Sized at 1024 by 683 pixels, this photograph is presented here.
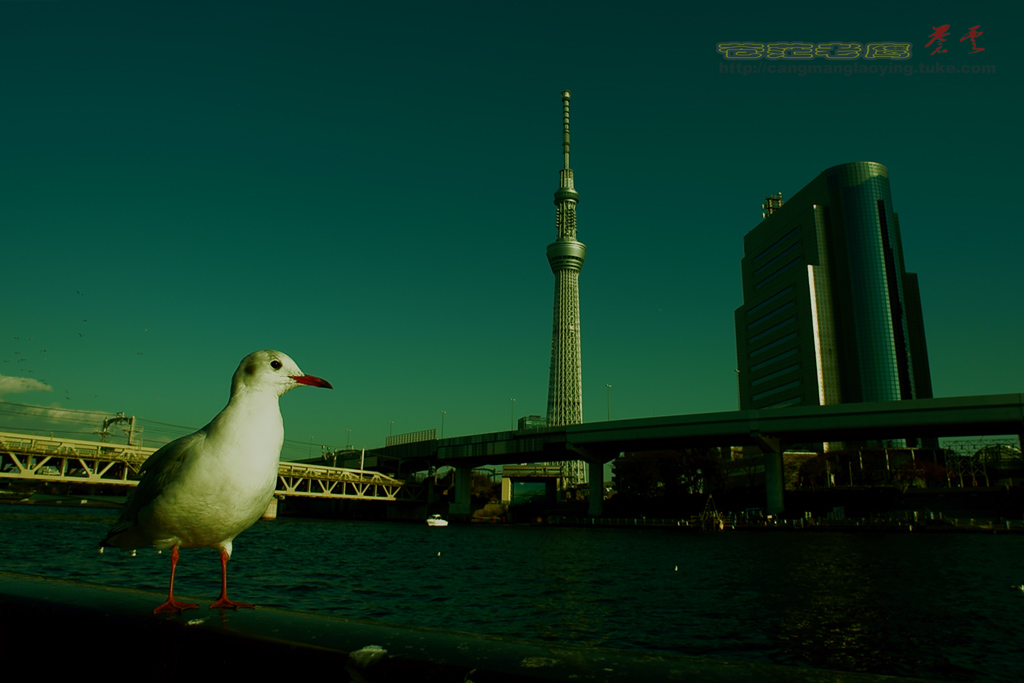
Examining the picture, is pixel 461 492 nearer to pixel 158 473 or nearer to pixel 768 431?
pixel 768 431

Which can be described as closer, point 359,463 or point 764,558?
point 764,558

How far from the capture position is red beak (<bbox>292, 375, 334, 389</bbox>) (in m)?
4.59

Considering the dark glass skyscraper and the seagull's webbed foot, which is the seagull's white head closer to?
the seagull's webbed foot

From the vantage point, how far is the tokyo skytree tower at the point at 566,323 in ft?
529

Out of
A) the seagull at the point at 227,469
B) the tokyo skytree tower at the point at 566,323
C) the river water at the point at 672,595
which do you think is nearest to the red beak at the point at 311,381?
the seagull at the point at 227,469

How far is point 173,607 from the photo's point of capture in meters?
3.66

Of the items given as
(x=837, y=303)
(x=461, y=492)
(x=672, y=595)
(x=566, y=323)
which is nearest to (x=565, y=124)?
(x=566, y=323)

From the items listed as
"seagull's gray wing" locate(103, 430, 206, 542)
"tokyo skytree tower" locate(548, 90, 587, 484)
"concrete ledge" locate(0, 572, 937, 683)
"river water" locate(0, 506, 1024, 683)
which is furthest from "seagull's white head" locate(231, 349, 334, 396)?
"tokyo skytree tower" locate(548, 90, 587, 484)

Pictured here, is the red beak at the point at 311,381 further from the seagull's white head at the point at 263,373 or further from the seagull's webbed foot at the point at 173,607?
the seagull's webbed foot at the point at 173,607

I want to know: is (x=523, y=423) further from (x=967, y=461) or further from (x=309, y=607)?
(x=309, y=607)

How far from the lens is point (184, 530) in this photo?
4.48 meters

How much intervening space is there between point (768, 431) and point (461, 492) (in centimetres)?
5380

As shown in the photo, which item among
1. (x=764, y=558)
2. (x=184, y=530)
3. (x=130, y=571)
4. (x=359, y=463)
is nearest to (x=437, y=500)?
(x=359, y=463)

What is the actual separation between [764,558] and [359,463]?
103978 mm
